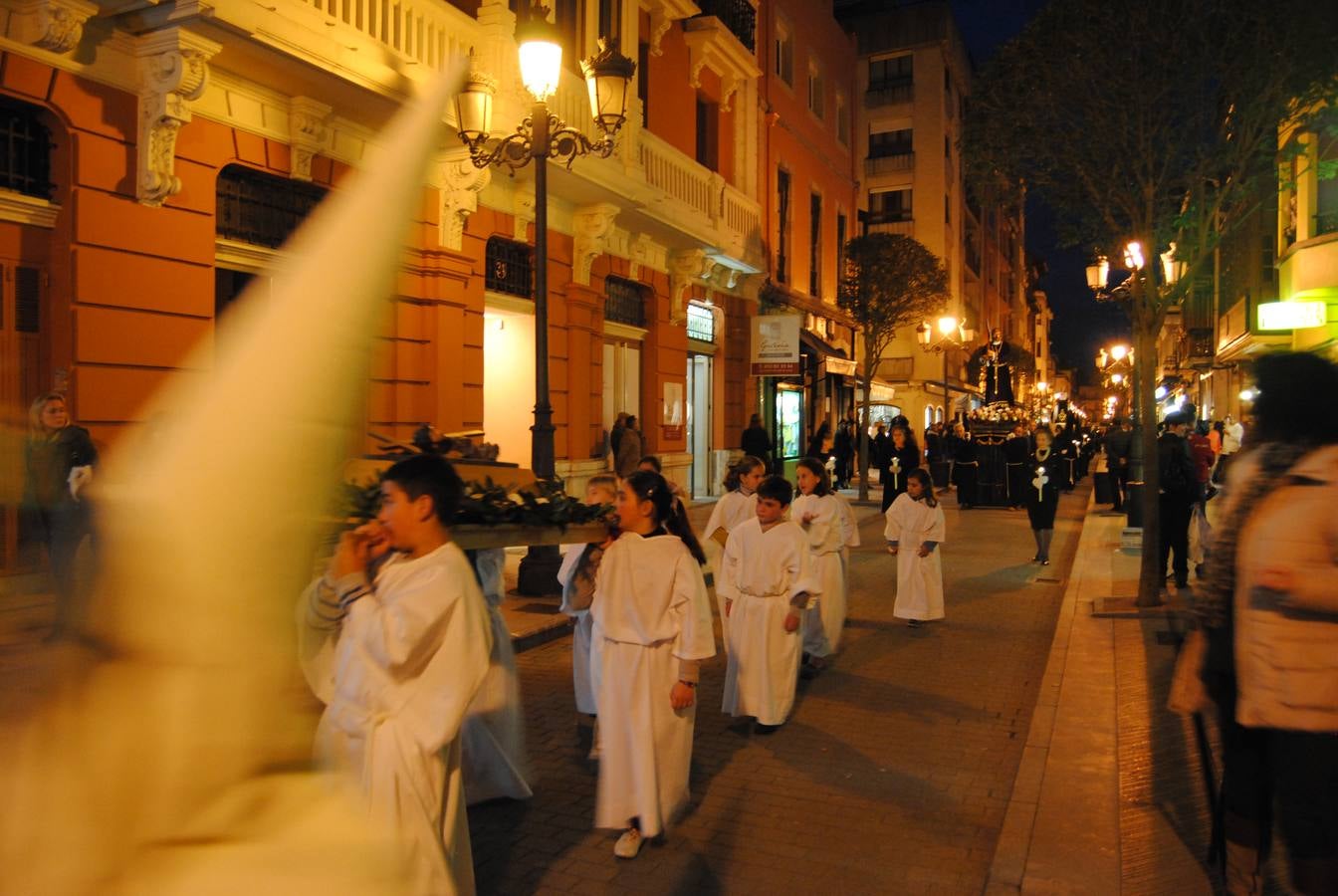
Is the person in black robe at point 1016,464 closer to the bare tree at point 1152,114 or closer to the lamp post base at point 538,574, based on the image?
the bare tree at point 1152,114

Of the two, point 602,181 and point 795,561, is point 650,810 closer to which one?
point 795,561

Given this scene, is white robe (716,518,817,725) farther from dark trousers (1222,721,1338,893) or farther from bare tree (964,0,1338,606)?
bare tree (964,0,1338,606)

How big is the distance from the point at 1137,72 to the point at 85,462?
1007 centimetres

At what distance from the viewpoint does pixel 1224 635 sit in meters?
3.77

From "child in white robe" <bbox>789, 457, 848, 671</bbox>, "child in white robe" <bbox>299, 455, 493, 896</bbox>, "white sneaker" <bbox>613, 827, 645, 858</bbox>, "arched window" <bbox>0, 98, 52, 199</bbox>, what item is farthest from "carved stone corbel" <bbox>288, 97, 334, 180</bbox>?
"child in white robe" <bbox>299, 455, 493, 896</bbox>

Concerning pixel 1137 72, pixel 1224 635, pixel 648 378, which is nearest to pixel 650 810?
pixel 1224 635

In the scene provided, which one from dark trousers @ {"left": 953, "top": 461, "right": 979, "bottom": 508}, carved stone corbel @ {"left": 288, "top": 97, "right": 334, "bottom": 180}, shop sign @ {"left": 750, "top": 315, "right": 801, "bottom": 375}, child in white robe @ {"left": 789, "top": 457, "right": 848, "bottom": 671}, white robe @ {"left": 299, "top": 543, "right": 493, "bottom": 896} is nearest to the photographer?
white robe @ {"left": 299, "top": 543, "right": 493, "bottom": 896}

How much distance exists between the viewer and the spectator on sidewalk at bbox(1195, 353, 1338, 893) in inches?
130

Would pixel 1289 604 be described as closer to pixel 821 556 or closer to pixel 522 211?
pixel 821 556

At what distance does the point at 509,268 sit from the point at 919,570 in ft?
25.6

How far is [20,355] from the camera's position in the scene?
29.3ft

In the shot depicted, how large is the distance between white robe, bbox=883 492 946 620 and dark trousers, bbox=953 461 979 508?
1358 centimetres

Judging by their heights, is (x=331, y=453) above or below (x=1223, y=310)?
below

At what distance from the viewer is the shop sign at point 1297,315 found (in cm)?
1761
